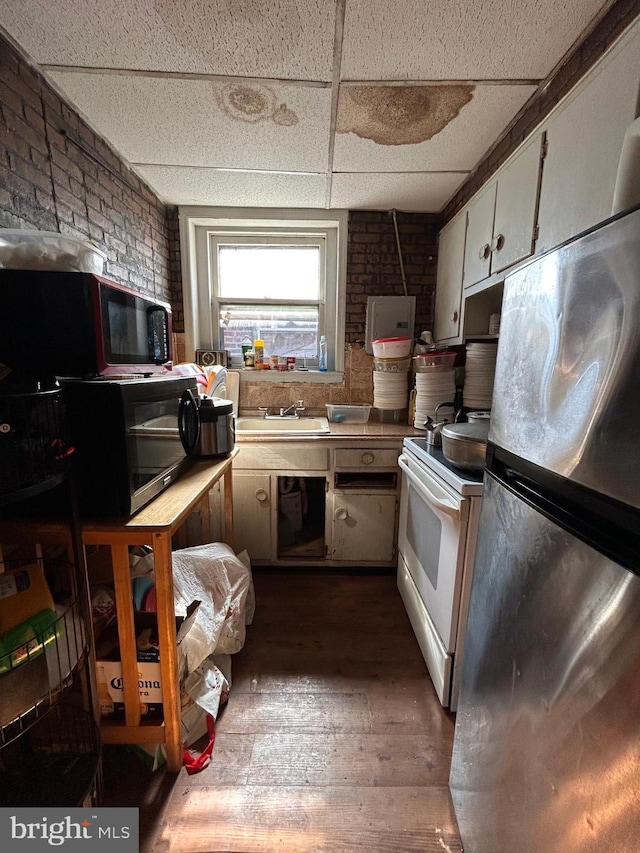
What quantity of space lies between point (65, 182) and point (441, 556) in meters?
2.06

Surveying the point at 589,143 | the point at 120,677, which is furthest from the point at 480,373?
the point at 120,677

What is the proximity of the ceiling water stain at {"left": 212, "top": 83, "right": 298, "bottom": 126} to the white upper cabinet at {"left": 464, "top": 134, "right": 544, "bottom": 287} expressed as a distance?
908 millimetres

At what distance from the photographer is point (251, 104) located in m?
1.37

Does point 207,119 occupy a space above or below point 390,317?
above

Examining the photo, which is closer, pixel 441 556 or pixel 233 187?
pixel 441 556

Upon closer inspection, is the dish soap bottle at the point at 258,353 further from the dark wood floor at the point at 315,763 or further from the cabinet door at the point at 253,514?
the dark wood floor at the point at 315,763

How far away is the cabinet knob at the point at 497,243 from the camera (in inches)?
58.4

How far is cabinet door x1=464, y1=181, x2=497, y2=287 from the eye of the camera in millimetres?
1590

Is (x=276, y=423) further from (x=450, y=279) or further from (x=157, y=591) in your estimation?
(x=157, y=591)

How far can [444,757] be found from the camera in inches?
45.1

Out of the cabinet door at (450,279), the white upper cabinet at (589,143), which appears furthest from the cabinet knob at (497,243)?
the cabinet door at (450,279)

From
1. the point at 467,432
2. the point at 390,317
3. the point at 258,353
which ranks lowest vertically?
the point at 467,432

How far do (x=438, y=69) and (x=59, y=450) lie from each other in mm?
1658

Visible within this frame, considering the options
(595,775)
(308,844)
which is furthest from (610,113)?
→ (308,844)
